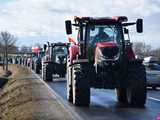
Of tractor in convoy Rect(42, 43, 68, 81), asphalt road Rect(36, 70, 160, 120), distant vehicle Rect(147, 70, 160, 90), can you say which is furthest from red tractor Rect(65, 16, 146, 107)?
tractor in convoy Rect(42, 43, 68, 81)

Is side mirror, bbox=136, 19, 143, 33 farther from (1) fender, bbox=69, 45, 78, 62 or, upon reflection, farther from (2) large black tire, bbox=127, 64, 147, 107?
(1) fender, bbox=69, 45, 78, 62

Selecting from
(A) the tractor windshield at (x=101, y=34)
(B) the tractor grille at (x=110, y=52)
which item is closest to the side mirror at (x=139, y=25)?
(A) the tractor windshield at (x=101, y=34)

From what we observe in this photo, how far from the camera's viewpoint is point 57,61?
43.3 m

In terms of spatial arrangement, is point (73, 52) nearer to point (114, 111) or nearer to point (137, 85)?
point (137, 85)

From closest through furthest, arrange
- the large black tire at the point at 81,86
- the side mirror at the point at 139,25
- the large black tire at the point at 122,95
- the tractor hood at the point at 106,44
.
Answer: the large black tire at the point at 81,86, the tractor hood at the point at 106,44, the side mirror at the point at 139,25, the large black tire at the point at 122,95

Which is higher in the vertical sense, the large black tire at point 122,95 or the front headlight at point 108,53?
the front headlight at point 108,53

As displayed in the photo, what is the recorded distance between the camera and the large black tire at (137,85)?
67.2 feet

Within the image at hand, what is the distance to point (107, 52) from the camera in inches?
814

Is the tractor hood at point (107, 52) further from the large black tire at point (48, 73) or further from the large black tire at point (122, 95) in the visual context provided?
the large black tire at point (48, 73)

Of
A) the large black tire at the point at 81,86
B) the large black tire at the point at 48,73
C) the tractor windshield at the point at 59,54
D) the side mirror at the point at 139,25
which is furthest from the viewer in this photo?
the tractor windshield at the point at 59,54

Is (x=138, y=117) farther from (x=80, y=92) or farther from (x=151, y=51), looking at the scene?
(x=151, y=51)

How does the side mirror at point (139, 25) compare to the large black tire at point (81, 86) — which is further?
the side mirror at point (139, 25)

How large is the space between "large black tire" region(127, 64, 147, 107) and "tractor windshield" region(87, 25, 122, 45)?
1.63 meters

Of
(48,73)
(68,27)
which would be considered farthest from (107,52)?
(48,73)
